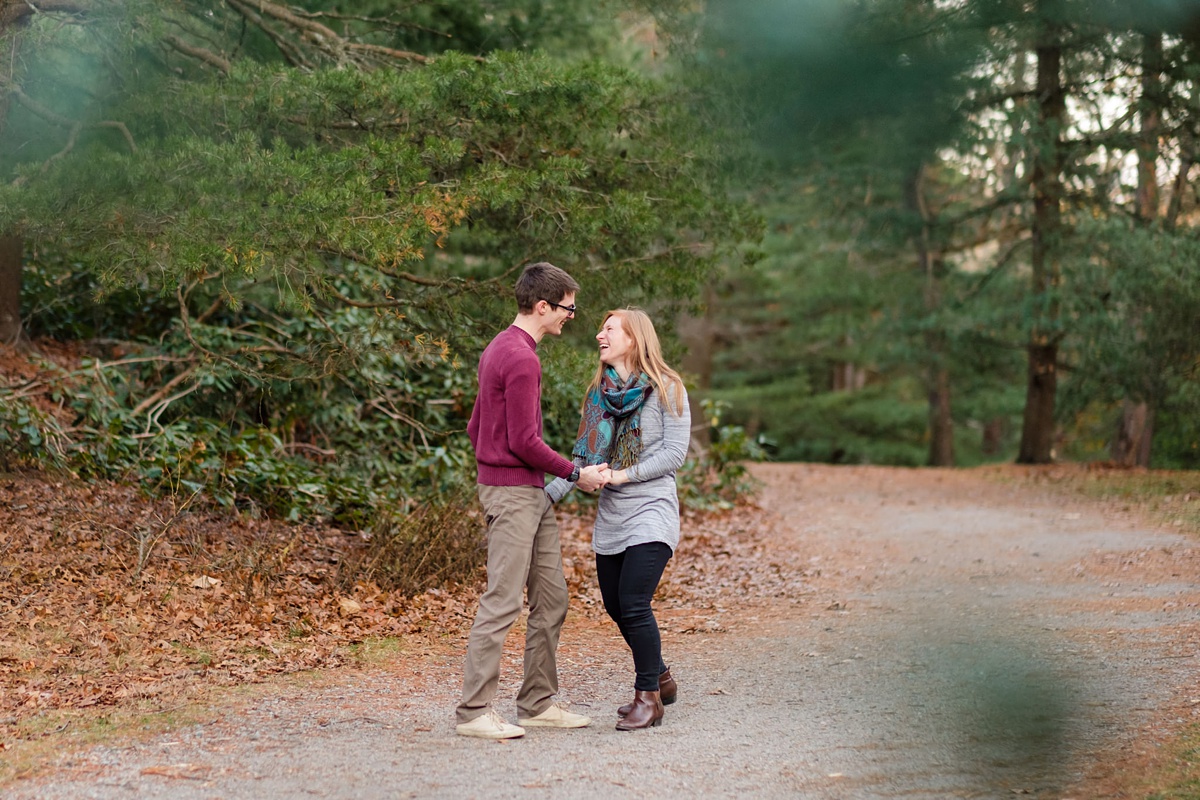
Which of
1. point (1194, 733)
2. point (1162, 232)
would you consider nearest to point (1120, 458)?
point (1162, 232)

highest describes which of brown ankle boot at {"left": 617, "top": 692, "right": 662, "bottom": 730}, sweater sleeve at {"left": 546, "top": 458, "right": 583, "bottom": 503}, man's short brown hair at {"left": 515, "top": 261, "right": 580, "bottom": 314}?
man's short brown hair at {"left": 515, "top": 261, "right": 580, "bottom": 314}

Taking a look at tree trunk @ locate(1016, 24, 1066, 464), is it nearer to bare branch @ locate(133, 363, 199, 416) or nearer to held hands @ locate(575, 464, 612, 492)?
held hands @ locate(575, 464, 612, 492)

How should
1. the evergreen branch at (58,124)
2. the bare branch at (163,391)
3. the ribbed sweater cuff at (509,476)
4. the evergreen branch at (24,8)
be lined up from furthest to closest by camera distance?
1. the bare branch at (163,391)
2. the evergreen branch at (24,8)
3. the evergreen branch at (58,124)
4. the ribbed sweater cuff at (509,476)

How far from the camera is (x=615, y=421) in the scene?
15.1 feet

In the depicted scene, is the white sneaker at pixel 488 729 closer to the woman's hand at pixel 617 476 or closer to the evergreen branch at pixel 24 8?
the woman's hand at pixel 617 476

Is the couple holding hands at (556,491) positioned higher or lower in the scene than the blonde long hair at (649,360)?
lower

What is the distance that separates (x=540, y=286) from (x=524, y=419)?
0.56 m

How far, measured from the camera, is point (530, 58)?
6.62m

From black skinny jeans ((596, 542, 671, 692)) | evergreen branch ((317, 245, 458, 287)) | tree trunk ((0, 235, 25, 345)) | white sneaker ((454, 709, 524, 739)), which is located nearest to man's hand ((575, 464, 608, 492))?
black skinny jeans ((596, 542, 671, 692))

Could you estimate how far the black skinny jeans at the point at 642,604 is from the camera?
4453mm

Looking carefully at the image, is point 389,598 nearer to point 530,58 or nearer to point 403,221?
point 403,221

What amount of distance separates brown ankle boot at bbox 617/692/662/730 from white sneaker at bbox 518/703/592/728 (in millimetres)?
185

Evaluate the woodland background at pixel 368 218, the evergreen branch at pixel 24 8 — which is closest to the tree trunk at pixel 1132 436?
the woodland background at pixel 368 218

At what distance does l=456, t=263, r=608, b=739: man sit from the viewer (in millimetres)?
4254
